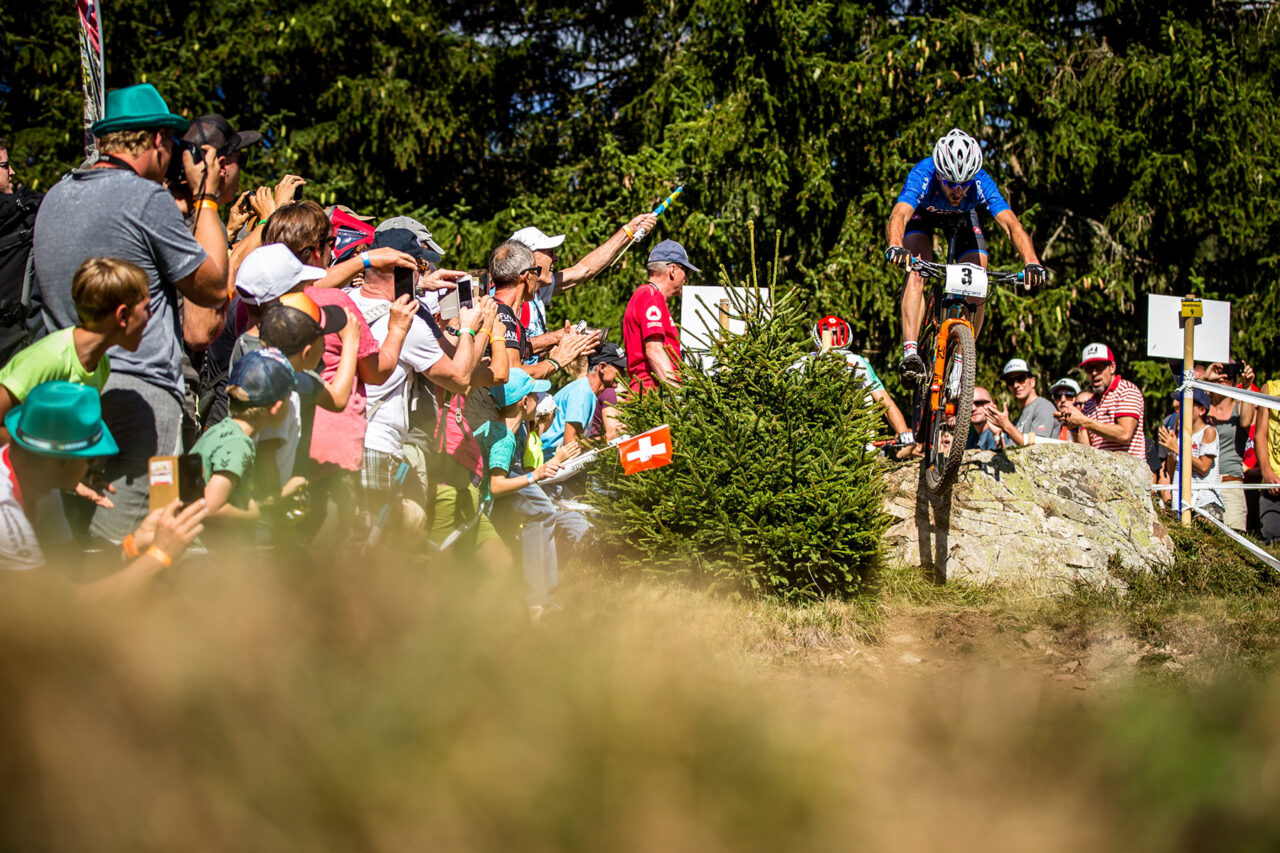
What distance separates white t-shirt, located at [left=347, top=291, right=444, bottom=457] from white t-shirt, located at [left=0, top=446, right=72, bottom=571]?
1768 millimetres

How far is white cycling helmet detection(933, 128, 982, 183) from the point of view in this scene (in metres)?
6.59

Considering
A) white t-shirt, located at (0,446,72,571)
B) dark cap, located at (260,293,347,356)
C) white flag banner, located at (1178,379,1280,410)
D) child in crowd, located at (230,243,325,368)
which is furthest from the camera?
white flag banner, located at (1178,379,1280,410)

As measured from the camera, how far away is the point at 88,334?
2.98 metres

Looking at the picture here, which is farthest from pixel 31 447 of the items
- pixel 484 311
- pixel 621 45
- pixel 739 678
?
pixel 621 45

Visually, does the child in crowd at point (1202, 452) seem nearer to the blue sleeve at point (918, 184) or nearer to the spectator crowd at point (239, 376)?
the blue sleeve at point (918, 184)

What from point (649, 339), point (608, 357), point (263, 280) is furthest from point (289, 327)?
point (608, 357)

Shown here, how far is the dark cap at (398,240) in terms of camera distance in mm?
5262

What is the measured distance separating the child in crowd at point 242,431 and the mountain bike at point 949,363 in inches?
166

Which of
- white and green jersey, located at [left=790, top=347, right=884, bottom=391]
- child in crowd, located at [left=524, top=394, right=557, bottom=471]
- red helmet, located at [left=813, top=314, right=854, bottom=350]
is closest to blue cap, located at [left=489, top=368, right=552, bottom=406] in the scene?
child in crowd, located at [left=524, top=394, right=557, bottom=471]

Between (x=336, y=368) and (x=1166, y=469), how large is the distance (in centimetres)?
873

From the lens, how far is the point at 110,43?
13.3 meters

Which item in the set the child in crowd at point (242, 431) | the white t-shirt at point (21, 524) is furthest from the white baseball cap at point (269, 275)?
the white t-shirt at point (21, 524)

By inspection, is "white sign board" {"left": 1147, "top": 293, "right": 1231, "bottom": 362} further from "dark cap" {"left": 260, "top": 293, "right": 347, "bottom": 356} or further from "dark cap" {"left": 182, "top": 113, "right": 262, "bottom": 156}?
"dark cap" {"left": 260, "top": 293, "right": 347, "bottom": 356}

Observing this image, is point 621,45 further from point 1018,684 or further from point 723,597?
point 1018,684
